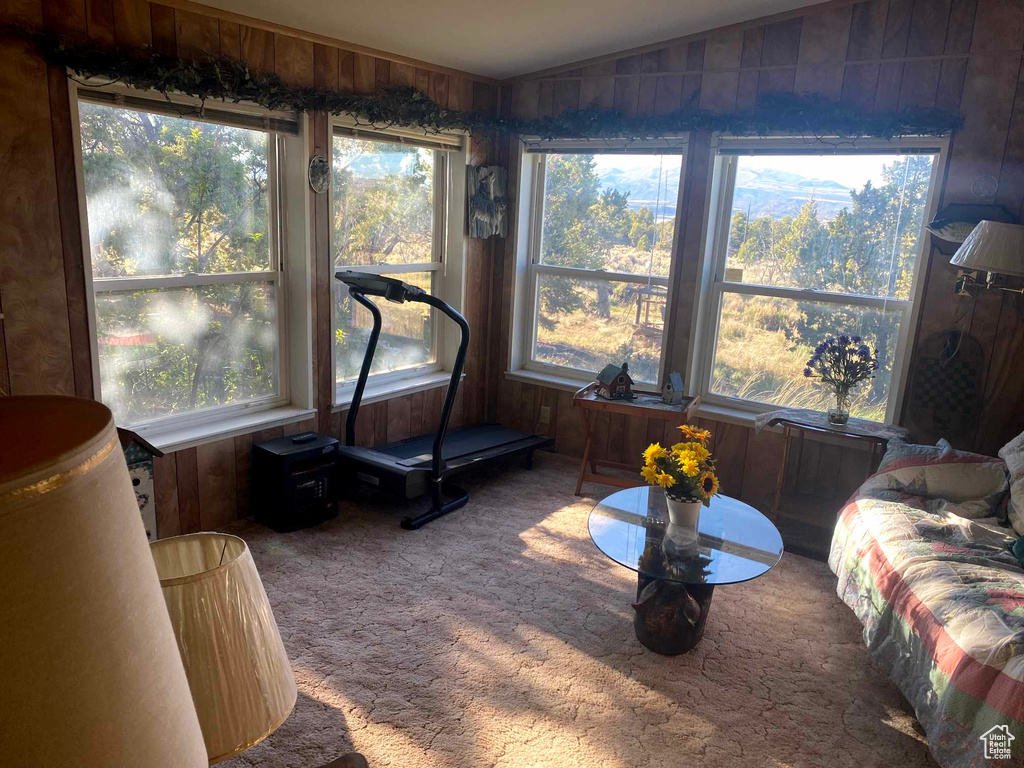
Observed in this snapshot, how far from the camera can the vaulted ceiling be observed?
349cm

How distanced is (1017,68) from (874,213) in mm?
890

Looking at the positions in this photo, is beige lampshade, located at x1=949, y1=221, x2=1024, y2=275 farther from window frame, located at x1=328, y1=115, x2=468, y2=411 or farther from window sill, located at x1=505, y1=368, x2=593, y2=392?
window frame, located at x1=328, y1=115, x2=468, y2=411

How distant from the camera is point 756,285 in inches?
175

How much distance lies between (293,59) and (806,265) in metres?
3.05

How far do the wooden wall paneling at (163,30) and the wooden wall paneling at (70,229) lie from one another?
1.42 ft

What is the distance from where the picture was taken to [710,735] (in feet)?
8.23

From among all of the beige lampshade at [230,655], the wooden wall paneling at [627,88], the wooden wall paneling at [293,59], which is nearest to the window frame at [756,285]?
the wooden wall paneling at [627,88]

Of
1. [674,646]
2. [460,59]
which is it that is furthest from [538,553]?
[460,59]

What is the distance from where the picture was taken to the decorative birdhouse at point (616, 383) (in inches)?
175

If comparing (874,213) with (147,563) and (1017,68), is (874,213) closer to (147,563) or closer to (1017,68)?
(1017,68)

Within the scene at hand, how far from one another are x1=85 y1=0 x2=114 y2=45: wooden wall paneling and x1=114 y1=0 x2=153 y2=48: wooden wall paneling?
0.02 m

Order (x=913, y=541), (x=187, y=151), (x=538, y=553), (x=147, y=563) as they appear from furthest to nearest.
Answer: (x=538, y=553) < (x=187, y=151) < (x=913, y=541) < (x=147, y=563)

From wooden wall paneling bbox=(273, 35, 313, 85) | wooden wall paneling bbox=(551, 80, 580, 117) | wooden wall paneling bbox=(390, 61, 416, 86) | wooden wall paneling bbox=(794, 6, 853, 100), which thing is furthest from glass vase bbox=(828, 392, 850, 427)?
wooden wall paneling bbox=(273, 35, 313, 85)

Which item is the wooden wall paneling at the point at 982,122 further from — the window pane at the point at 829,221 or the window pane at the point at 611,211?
the window pane at the point at 611,211
